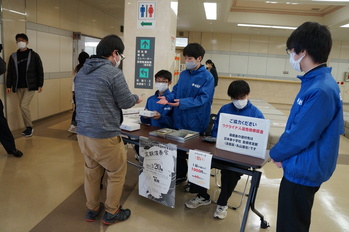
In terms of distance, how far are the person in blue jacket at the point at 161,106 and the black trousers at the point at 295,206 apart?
1.67 meters

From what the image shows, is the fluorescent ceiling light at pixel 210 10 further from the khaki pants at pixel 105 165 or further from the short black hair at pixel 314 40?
the short black hair at pixel 314 40

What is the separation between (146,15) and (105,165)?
2.48 m

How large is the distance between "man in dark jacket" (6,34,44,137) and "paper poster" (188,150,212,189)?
367 cm

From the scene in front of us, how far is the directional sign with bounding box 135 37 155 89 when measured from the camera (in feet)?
12.9

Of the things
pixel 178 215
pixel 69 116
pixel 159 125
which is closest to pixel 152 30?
pixel 159 125

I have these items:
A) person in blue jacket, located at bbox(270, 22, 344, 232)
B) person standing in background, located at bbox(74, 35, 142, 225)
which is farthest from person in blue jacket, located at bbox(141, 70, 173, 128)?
person in blue jacket, located at bbox(270, 22, 344, 232)

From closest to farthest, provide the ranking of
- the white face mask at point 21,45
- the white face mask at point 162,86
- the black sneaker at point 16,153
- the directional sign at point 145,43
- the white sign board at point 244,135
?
the white sign board at point 244,135 → the white face mask at point 162,86 → the black sneaker at point 16,153 → the directional sign at point 145,43 → the white face mask at point 21,45

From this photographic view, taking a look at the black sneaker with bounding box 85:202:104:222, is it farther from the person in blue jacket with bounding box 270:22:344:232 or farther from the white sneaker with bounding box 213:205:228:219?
the person in blue jacket with bounding box 270:22:344:232

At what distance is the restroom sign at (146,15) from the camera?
12.6 ft

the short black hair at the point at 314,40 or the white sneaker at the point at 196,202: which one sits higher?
the short black hair at the point at 314,40

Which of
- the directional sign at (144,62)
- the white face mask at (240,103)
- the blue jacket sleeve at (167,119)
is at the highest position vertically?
the directional sign at (144,62)

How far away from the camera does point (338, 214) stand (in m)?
2.74

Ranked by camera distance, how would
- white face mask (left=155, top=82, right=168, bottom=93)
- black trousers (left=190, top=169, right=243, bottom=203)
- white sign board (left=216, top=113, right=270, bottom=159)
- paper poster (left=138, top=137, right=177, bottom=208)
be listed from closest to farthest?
white sign board (left=216, top=113, right=270, bottom=159) < paper poster (left=138, top=137, right=177, bottom=208) < black trousers (left=190, top=169, right=243, bottom=203) < white face mask (left=155, top=82, right=168, bottom=93)

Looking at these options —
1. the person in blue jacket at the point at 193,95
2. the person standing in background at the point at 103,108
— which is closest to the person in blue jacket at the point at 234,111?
the person in blue jacket at the point at 193,95
